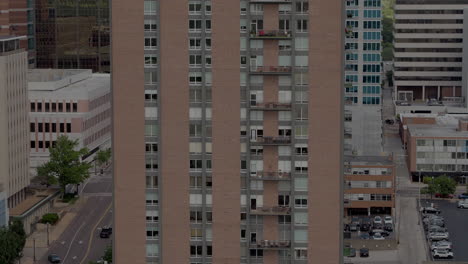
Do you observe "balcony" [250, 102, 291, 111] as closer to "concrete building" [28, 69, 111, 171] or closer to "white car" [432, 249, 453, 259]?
"white car" [432, 249, 453, 259]

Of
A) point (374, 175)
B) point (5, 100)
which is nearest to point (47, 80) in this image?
point (5, 100)

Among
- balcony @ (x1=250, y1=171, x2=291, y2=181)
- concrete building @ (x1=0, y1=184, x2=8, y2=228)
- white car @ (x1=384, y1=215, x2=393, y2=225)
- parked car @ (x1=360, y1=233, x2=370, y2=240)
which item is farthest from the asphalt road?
balcony @ (x1=250, y1=171, x2=291, y2=181)

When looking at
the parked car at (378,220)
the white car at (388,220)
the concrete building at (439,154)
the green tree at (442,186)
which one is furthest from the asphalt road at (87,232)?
the concrete building at (439,154)

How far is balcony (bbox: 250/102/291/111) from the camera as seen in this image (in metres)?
85.1

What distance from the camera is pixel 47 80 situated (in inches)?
7382

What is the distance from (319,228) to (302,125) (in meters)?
7.16

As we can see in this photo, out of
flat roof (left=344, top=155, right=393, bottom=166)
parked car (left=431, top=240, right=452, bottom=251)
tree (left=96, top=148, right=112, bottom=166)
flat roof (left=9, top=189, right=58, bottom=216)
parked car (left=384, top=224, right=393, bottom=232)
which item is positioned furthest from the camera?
tree (left=96, top=148, right=112, bottom=166)

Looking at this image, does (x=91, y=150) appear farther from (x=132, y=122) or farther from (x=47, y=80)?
(x=132, y=122)

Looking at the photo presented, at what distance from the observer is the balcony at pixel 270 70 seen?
279 ft

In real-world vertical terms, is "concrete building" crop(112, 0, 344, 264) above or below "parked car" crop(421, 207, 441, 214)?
above

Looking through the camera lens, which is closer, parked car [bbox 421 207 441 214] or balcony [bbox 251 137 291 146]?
balcony [bbox 251 137 291 146]

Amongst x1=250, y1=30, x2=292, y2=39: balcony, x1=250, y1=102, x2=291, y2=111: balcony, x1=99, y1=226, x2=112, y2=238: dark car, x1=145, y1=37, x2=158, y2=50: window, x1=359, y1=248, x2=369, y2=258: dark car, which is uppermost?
x1=250, y1=30, x2=292, y2=39: balcony

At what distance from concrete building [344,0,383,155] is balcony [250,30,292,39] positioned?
77.8 meters

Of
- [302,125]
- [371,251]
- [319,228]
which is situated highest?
[302,125]
